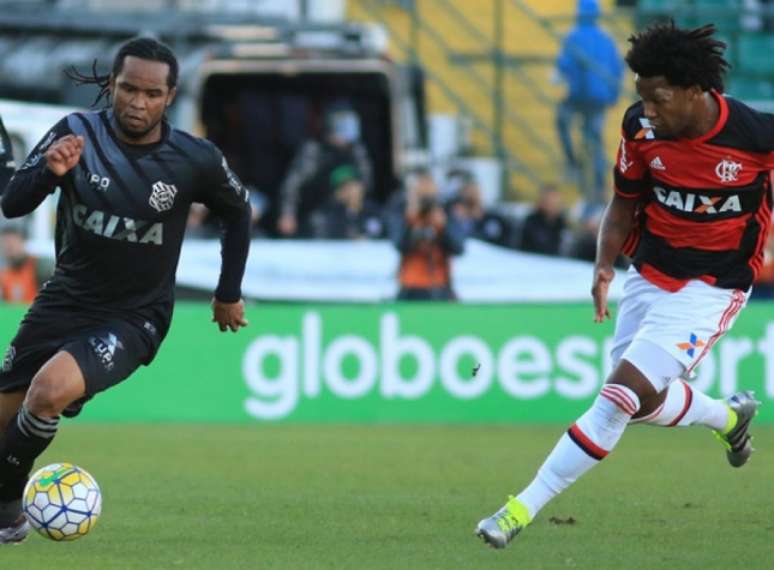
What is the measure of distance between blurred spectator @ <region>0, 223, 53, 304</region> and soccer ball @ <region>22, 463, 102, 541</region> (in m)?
10.0

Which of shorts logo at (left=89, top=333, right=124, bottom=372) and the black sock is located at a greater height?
shorts logo at (left=89, top=333, right=124, bottom=372)

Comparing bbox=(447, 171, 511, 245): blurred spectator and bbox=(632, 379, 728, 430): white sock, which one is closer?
bbox=(632, 379, 728, 430): white sock

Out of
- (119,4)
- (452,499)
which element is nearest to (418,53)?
(119,4)

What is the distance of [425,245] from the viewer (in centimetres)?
1883

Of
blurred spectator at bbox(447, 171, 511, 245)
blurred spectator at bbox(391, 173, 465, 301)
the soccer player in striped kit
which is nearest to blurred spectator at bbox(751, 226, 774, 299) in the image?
blurred spectator at bbox(447, 171, 511, 245)

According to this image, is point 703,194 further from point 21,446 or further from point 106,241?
point 21,446

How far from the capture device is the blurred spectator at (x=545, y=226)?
20.9 m

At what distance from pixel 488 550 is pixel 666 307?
1.45 meters

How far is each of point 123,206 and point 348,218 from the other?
11734 mm

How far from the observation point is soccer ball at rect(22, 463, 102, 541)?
29.5ft

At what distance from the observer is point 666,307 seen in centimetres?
946

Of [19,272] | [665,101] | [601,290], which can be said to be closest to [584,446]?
[601,290]

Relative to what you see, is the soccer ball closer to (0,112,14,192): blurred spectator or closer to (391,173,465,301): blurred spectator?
(0,112,14,192): blurred spectator

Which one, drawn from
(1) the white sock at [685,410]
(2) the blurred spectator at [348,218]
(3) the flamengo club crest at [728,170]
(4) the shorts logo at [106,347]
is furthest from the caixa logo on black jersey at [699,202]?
(2) the blurred spectator at [348,218]
